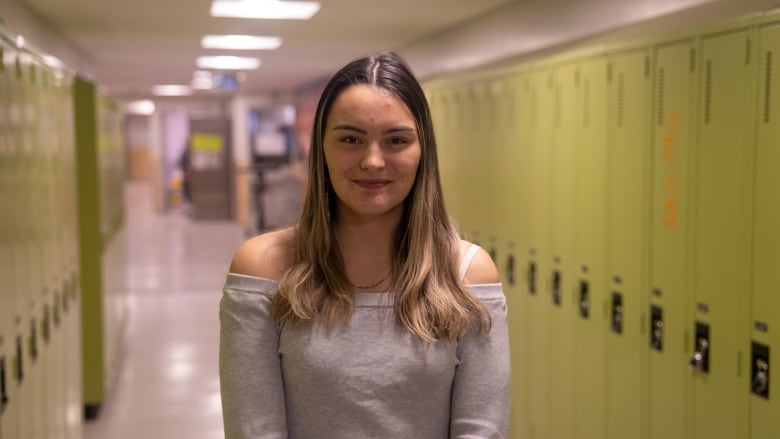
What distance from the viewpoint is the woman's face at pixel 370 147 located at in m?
1.58

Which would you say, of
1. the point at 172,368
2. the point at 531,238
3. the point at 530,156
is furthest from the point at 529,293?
the point at 172,368

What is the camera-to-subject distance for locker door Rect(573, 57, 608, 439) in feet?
12.1

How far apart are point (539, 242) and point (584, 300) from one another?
54 cm

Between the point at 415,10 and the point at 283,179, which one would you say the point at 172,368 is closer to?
the point at 415,10

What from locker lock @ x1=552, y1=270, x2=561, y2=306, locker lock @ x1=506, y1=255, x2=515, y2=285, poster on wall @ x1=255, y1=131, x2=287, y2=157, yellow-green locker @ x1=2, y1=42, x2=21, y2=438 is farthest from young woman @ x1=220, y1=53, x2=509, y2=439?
poster on wall @ x1=255, y1=131, x2=287, y2=157

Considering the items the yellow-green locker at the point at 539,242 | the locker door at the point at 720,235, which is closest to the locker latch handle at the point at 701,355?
the locker door at the point at 720,235

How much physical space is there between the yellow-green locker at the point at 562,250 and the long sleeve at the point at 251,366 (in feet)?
8.52

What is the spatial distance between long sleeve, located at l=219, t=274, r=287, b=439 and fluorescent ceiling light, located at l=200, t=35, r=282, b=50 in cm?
684

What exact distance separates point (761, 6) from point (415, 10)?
3407 millimetres

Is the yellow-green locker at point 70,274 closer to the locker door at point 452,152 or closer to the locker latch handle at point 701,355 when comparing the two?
the locker door at point 452,152

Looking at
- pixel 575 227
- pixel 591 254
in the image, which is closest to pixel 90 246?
pixel 575 227

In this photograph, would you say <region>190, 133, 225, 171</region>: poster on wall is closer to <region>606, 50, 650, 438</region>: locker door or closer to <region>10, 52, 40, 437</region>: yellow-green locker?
<region>10, 52, 40, 437</region>: yellow-green locker

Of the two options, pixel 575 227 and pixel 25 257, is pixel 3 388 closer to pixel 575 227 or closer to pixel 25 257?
pixel 25 257

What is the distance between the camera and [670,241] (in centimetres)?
316
